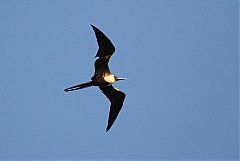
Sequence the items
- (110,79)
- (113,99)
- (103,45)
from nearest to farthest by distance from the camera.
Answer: (103,45) → (110,79) → (113,99)

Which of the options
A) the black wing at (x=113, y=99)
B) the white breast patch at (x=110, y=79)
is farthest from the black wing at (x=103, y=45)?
the black wing at (x=113, y=99)

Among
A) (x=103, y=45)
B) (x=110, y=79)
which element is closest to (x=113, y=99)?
(x=110, y=79)

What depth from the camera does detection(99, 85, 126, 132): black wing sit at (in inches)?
894

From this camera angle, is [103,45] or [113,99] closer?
[103,45]

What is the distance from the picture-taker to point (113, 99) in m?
22.9

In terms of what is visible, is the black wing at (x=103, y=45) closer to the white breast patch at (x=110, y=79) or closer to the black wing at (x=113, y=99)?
the white breast patch at (x=110, y=79)


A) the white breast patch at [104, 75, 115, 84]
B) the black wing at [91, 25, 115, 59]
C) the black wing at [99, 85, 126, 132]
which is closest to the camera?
the black wing at [91, 25, 115, 59]

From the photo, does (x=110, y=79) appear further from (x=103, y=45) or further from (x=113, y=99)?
(x=103, y=45)

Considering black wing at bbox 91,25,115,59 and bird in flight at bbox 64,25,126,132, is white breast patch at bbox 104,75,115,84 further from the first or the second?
black wing at bbox 91,25,115,59

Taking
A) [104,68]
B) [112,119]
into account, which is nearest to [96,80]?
[104,68]

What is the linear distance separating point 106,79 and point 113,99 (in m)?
1.27

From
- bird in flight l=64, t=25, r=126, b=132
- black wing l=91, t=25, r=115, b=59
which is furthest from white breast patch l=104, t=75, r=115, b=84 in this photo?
black wing l=91, t=25, r=115, b=59

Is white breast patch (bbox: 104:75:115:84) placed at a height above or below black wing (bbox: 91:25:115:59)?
below

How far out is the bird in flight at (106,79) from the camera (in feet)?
69.9
